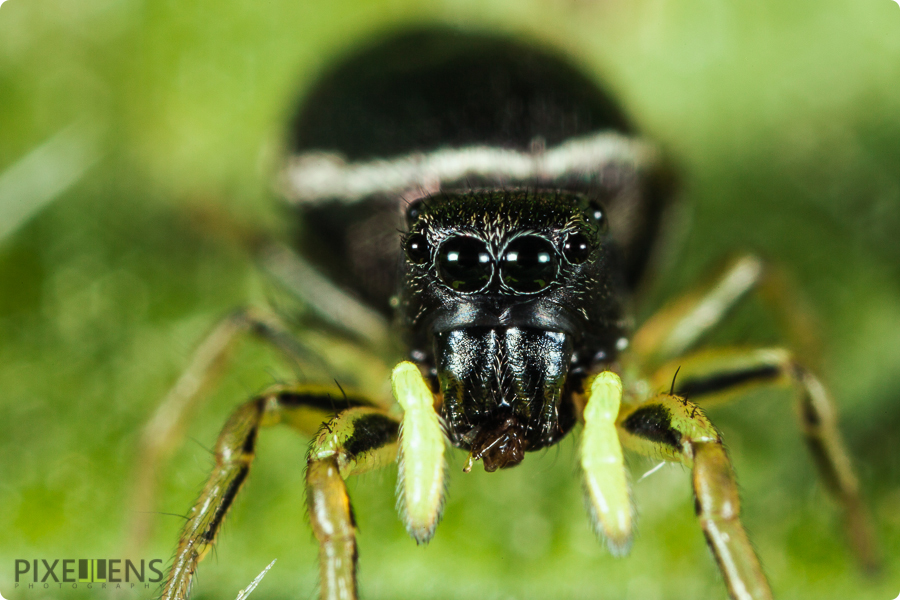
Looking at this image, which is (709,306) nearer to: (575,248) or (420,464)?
(575,248)

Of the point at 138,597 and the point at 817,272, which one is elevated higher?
the point at 817,272

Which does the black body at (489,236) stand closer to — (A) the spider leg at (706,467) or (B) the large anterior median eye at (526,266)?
(B) the large anterior median eye at (526,266)

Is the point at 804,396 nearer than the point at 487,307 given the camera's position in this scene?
No

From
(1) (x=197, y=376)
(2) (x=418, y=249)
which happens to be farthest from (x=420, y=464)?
(1) (x=197, y=376)

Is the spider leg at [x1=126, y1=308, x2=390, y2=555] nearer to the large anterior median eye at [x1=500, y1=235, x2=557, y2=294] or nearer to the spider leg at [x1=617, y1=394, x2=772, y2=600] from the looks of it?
the large anterior median eye at [x1=500, y1=235, x2=557, y2=294]

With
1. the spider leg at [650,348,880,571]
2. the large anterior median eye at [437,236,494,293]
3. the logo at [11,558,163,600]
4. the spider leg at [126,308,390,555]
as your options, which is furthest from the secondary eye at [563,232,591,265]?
the logo at [11,558,163,600]

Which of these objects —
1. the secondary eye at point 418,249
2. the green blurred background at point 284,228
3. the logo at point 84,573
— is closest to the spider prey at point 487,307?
the secondary eye at point 418,249

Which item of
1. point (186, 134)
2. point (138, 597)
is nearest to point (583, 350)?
point (138, 597)

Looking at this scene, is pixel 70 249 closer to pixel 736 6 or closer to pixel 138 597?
pixel 138 597
